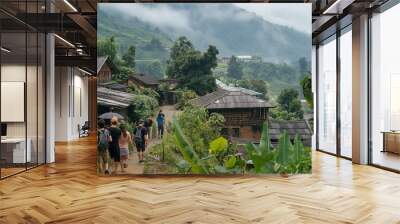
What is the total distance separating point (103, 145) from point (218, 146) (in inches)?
75.7

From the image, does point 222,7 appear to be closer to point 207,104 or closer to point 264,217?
point 207,104

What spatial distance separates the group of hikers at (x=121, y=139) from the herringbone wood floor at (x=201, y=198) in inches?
13.1

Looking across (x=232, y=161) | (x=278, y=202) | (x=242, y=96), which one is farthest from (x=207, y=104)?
(x=278, y=202)

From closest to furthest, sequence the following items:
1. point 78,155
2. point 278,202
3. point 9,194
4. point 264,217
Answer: point 264,217 < point 278,202 < point 9,194 < point 78,155

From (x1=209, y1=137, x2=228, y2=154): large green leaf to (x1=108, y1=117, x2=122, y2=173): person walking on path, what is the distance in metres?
1.55

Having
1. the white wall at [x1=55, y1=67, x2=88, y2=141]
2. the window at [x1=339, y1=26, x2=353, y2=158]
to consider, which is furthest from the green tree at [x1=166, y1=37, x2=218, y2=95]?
the white wall at [x1=55, y1=67, x2=88, y2=141]

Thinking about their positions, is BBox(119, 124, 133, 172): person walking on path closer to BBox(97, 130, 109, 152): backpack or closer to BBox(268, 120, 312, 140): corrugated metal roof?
BBox(97, 130, 109, 152): backpack

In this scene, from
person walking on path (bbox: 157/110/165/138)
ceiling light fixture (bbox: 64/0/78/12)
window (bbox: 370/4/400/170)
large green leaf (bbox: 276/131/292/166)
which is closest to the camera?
large green leaf (bbox: 276/131/292/166)

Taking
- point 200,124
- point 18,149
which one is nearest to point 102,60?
point 200,124

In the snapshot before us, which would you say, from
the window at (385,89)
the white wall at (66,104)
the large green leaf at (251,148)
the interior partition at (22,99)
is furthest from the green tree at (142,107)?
the white wall at (66,104)

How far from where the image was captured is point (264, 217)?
14.0 ft

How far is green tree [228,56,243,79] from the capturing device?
708 centimetres

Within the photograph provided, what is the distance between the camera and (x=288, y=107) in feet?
23.1

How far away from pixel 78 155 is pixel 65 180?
12.9 feet
